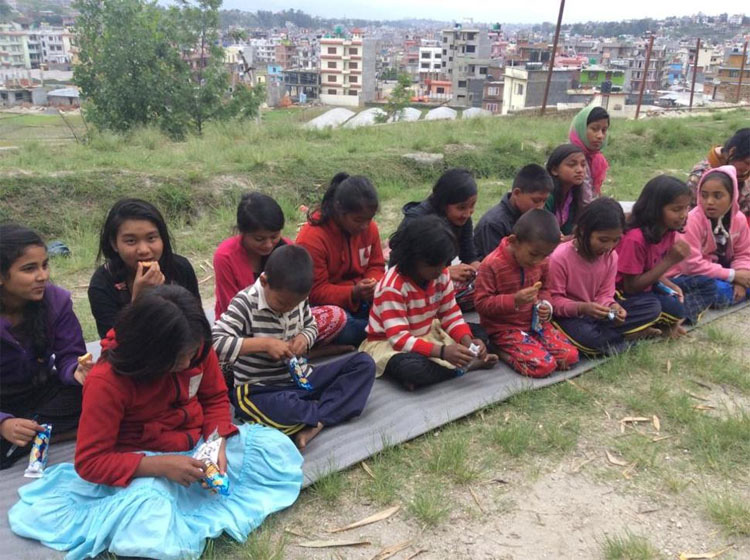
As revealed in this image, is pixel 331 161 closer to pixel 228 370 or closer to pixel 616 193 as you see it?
pixel 616 193

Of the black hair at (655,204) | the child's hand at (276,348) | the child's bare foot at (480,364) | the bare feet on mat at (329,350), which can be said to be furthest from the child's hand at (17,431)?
the black hair at (655,204)

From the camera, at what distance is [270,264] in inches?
109

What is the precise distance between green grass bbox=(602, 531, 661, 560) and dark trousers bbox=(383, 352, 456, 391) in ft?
4.29

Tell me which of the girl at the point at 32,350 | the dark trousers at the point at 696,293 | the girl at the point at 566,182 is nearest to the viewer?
the girl at the point at 32,350

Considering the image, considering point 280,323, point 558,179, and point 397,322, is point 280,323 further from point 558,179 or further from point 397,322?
point 558,179

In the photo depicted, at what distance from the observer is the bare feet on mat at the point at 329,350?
3.72 m

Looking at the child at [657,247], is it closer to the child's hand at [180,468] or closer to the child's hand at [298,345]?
the child's hand at [298,345]

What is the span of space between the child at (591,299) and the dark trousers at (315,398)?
146 cm

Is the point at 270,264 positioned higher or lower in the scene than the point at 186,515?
higher

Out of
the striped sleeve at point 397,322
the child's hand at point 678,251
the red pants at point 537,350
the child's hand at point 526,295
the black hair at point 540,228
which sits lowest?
the red pants at point 537,350

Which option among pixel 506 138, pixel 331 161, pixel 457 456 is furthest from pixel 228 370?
pixel 506 138

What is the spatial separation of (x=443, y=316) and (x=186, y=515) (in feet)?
6.06

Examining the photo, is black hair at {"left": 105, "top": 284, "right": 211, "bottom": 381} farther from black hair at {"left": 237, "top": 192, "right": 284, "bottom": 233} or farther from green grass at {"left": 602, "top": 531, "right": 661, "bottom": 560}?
green grass at {"left": 602, "top": 531, "right": 661, "bottom": 560}

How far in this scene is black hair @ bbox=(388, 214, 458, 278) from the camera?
10.2 feet
